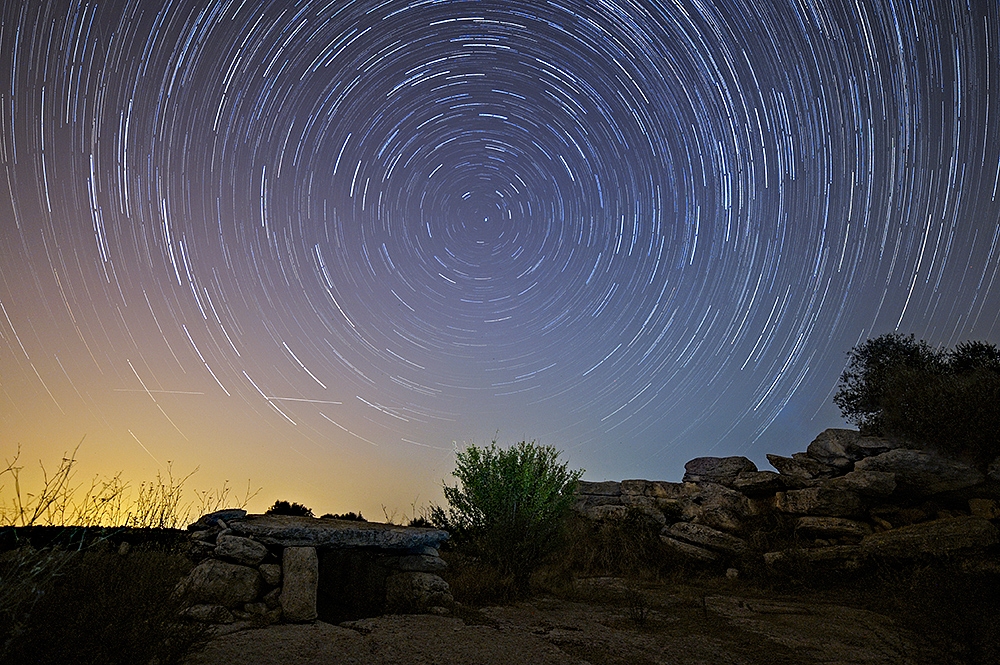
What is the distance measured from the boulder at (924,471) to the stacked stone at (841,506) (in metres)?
0.02

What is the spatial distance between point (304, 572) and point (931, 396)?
57.3 feet

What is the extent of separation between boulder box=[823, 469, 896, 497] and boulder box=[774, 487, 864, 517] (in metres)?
0.18

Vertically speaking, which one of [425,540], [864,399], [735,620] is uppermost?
[864,399]

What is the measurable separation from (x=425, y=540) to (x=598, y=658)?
13.6 ft

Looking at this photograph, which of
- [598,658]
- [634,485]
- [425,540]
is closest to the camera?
[598,658]

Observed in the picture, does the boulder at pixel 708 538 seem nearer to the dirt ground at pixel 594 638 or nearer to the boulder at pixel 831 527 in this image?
the boulder at pixel 831 527

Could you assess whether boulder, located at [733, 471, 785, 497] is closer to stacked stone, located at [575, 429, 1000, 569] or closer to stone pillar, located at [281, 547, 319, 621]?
stacked stone, located at [575, 429, 1000, 569]

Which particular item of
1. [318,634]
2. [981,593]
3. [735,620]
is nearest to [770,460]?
[981,593]

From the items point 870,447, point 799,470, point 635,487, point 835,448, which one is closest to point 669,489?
point 635,487

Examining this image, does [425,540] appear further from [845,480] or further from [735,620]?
[845,480]

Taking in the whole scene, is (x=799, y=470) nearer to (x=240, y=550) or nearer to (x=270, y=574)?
(x=270, y=574)

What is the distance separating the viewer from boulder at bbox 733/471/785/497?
16.4 meters

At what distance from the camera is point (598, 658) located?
277 inches

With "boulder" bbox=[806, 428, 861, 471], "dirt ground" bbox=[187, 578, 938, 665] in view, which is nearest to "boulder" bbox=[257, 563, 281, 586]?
"dirt ground" bbox=[187, 578, 938, 665]
